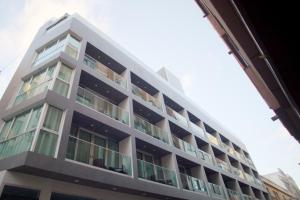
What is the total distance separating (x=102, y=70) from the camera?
15422mm

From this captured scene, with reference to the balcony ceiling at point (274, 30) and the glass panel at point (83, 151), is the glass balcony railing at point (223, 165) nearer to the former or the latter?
the glass panel at point (83, 151)

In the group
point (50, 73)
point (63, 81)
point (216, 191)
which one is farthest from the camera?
point (216, 191)

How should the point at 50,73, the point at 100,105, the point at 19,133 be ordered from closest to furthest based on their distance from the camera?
1. the point at 19,133
2. the point at 50,73
3. the point at 100,105

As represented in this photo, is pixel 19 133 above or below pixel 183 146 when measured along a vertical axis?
below

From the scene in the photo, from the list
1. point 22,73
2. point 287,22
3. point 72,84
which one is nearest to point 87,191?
point 72,84

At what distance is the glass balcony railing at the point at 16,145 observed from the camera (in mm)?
8646

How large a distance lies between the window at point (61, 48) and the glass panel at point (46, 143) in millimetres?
5654

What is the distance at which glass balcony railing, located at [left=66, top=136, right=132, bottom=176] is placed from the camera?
33.0ft

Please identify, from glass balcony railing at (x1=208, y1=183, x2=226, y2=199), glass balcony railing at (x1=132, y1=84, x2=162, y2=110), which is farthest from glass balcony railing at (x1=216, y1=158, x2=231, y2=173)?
glass balcony railing at (x1=132, y1=84, x2=162, y2=110)

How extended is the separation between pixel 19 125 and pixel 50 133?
234 cm

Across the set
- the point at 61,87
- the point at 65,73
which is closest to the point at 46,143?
the point at 61,87

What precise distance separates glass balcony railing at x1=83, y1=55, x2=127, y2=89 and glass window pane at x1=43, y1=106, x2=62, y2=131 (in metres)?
4.82

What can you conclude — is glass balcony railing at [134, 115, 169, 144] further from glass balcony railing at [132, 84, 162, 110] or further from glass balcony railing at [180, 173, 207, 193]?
glass balcony railing at [180, 173, 207, 193]

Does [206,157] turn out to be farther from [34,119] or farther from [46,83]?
[34,119]
